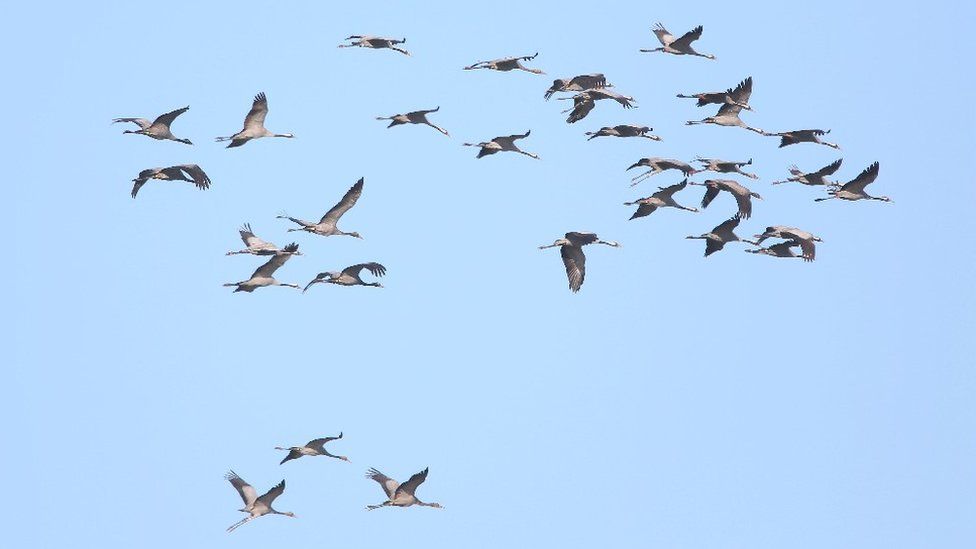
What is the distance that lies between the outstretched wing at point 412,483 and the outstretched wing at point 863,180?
11335 mm

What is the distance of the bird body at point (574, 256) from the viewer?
45531 millimetres

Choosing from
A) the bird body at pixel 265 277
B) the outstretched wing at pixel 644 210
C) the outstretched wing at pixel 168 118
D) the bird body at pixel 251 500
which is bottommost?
the bird body at pixel 251 500

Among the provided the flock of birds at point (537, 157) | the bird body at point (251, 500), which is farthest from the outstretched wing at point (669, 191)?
the bird body at point (251, 500)

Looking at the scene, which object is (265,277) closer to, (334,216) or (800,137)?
(334,216)

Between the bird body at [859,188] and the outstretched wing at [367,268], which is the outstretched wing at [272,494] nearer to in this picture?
the outstretched wing at [367,268]

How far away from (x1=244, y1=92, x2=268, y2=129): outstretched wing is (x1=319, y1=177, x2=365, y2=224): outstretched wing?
2.31 metres

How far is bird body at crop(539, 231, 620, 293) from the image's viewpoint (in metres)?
45.5

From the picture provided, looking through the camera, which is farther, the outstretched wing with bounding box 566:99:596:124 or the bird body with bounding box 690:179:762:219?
the outstretched wing with bounding box 566:99:596:124

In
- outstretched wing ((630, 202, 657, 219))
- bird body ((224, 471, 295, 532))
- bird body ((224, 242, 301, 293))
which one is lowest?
bird body ((224, 471, 295, 532))

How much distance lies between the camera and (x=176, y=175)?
1772 inches

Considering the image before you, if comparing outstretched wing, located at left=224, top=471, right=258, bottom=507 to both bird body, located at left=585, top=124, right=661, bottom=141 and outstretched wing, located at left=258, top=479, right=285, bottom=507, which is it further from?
bird body, located at left=585, top=124, right=661, bottom=141

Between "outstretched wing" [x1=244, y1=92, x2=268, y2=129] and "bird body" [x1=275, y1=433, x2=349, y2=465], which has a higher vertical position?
"outstretched wing" [x1=244, y1=92, x2=268, y2=129]

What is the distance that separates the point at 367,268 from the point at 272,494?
490 centimetres

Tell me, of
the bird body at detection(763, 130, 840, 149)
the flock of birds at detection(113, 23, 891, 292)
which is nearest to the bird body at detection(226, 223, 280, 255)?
the flock of birds at detection(113, 23, 891, 292)
